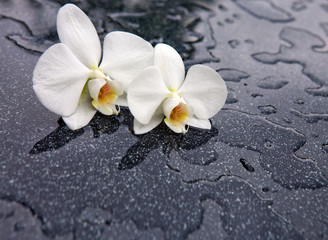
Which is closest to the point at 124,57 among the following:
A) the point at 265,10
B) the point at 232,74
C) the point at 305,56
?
the point at 232,74

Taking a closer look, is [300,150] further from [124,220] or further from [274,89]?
[124,220]

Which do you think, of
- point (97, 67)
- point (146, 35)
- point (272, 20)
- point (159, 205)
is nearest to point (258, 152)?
point (159, 205)

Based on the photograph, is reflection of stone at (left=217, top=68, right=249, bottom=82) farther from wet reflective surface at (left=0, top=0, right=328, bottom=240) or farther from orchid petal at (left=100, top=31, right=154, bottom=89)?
orchid petal at (left=100, top=31, right=154, bottom=89)

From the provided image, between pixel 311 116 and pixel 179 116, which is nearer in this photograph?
pixel 179 116

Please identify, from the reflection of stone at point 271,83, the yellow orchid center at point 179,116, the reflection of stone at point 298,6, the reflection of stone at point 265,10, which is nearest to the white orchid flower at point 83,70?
the yellow orchid center at point 179,116

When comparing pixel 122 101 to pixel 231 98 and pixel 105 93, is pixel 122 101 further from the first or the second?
pixel 231 98

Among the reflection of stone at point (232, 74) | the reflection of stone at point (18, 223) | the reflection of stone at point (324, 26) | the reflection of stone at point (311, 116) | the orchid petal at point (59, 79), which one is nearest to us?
the reflection of stone at point (18, 223)

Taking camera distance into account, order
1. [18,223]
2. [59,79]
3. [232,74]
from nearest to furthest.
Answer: [18,223] → [59,79] → [232,74]

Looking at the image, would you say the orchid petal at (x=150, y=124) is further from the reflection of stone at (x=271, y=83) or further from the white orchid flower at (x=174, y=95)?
the reflection of stone at (x=271, y=83)
